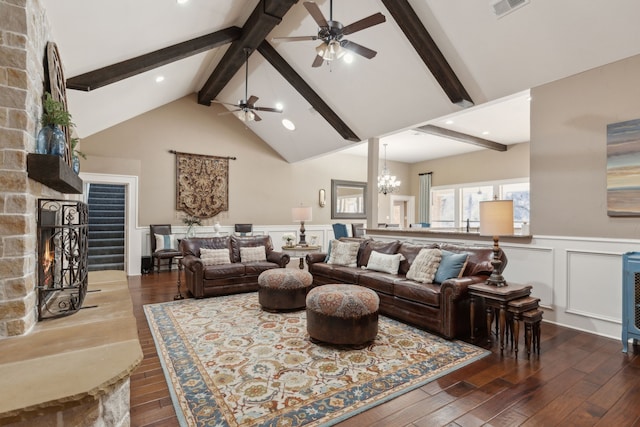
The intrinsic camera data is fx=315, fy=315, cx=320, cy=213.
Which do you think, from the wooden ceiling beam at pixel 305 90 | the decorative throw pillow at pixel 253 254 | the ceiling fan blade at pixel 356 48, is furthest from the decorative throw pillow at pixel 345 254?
the ceiling fan blade at pixel 356 48

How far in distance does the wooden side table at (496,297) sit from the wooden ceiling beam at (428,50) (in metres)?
2.59

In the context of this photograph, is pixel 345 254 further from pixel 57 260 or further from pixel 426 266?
pixel 57 260

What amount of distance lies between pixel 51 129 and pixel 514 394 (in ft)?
11.9

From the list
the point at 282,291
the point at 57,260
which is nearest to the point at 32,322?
the point at 57,260

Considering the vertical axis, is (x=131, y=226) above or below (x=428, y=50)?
below

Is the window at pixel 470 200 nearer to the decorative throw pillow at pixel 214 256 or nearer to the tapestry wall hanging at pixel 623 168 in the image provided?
the tapestry wall hanging at pixel 623 168

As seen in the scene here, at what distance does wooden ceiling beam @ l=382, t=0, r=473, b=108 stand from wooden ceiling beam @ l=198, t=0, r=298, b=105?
52.8 inches

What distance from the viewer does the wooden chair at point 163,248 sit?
6425 mm

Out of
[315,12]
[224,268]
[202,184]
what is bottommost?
[224,268]

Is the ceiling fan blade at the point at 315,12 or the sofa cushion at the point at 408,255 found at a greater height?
the ceiling fan blade at the point at 315,12

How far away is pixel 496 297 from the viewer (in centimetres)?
289

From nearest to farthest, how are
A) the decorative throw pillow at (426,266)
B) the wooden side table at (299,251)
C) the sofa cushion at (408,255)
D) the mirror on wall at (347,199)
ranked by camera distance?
the decorative throw pillow at (426,266), the sofa cushion at (408,255), the wooden side table at (299,251), the mirror on wall at (347,199)

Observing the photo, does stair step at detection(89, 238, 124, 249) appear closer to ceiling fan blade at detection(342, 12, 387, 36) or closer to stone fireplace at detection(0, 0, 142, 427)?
stone fireplace at detection(0, 0, 142, 427)

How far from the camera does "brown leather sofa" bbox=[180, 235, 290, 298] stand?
182 inches
